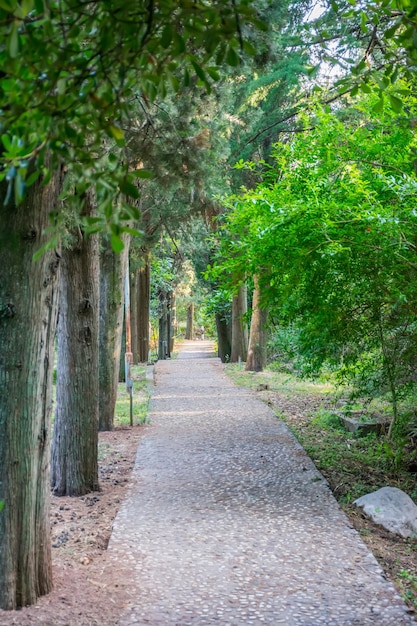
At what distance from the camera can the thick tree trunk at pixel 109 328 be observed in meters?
11.2

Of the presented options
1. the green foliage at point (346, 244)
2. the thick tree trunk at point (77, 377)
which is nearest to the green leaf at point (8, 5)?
the green foliage at point (346, 244)

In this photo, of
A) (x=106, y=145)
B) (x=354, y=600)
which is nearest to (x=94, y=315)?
(x=106, y=145)

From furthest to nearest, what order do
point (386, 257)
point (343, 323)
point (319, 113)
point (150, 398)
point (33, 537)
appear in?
1. point (150, 398)
2. point (343, 323)
3. point (319, 113)
4. point (386, 257)
5. point (33, 537)

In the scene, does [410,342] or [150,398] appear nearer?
[410,342]

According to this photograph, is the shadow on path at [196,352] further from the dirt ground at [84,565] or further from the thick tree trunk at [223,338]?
the dirt ground at [84,565]

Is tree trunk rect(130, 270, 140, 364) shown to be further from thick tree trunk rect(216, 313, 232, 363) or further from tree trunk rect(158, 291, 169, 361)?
tree trunk rect(158, 291, 169, 361)

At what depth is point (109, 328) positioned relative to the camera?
1134 centimetres

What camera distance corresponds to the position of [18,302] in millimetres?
4258

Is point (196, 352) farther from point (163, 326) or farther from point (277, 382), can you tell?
point (277, 382)

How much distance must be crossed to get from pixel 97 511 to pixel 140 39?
567 centimetres

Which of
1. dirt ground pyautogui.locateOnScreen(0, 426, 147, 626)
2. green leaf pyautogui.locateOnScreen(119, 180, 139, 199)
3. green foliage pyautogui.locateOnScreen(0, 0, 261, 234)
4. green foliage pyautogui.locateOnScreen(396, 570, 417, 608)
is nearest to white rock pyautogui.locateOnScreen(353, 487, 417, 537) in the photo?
green foliage pyautogui.locateOnScreen(396, 570, 417, 608)

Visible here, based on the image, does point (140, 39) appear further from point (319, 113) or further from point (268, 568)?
point (319, 113)

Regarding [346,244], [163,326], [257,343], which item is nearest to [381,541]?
[346,244]

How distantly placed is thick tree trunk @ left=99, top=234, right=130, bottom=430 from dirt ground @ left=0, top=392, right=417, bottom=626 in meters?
1.95
